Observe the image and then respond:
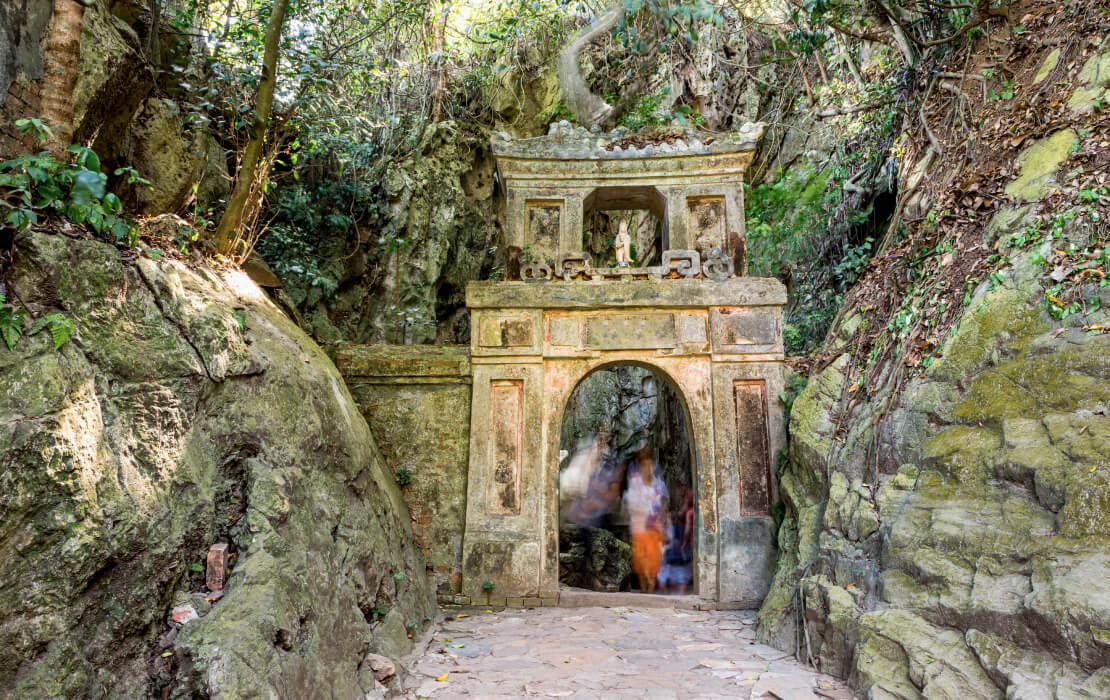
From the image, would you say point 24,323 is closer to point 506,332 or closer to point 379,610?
point 379,610

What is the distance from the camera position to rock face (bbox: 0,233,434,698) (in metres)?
2.83

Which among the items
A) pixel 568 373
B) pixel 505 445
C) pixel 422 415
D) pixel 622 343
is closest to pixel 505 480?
pixel 505 445

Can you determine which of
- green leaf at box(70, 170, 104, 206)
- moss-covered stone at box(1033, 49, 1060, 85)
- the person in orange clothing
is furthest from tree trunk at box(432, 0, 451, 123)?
green leaf at box(70, 170, 104, 206)

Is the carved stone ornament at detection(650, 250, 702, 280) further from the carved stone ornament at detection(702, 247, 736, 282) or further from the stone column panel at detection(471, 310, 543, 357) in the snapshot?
the stone column panel at detection(471, 310, 543, 357)

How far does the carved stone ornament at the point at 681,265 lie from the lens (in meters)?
8.27

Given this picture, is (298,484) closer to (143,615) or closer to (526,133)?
(143,615)

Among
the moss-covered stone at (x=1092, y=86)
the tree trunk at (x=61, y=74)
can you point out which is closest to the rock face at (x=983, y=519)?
the moss-covered stone at (x=1092, y=86)

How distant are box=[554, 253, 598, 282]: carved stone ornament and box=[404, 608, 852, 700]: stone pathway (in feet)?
13.3

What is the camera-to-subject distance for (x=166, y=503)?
3545 millimetres

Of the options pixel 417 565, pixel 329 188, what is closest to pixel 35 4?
pixel 417 565

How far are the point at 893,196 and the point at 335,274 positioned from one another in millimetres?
9711

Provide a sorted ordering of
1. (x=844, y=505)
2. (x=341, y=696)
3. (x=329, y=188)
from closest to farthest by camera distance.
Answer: (x=341, y=696), (x=844, y=505), (x=329, y=188)

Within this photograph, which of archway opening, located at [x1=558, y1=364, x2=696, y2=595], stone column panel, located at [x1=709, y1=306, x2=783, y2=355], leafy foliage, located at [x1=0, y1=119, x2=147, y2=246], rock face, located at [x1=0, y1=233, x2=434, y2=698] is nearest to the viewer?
rock face, located at [x1=0, y1=233, x2=434, y2=698]

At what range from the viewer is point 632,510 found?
13547 millimetres
